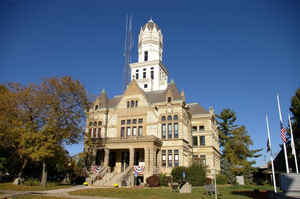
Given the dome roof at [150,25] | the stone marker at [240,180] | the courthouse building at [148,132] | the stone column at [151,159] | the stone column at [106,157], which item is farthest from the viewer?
the dome roof at [150,25]

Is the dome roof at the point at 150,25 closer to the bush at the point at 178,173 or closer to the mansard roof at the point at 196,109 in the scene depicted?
the mansard roof at the point at 196,109

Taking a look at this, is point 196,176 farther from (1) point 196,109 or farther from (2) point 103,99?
(2) point 103,99

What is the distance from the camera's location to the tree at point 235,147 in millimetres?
45094

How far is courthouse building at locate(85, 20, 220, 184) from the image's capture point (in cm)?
3762

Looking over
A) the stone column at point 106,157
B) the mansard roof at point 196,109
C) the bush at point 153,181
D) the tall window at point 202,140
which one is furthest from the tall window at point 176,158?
the mansard roof at point 196,109

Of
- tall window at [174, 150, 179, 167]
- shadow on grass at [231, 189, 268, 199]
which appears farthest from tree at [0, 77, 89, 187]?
shadow on grass at [231, 189, 268, 199]

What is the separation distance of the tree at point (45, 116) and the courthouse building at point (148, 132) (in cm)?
566

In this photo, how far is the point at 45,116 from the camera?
102 feet

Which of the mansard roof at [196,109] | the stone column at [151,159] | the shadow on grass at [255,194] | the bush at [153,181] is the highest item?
the mansard roof at [196,109]

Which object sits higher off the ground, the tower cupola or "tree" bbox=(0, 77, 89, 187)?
the tower cupola

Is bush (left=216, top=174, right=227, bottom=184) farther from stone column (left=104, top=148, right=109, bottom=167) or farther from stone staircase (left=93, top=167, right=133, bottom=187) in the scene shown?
stone column (left=104, top=148, right=109, bottom=167)

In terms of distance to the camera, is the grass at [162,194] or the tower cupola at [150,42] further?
the tower cupola at [150,42]

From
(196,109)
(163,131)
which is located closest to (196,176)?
(163,131)

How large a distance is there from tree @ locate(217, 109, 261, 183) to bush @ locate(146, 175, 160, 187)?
14.5 meters
